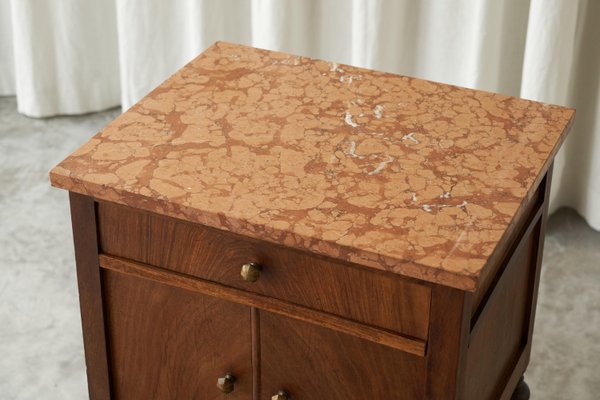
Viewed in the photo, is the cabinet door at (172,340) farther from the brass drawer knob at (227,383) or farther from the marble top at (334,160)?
the marble top at (334,160)

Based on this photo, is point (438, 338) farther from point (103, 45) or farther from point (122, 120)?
point (103, 45)

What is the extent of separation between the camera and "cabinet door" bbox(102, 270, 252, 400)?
5.81 ft

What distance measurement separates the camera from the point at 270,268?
65.4 inches

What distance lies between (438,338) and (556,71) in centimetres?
123

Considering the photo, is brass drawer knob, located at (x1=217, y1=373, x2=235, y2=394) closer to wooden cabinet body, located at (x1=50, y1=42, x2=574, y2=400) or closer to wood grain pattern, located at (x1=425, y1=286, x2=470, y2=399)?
wooden cabinet body, located at (x1=50, y1=42, x2=574, y2=400)

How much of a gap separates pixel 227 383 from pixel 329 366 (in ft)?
0.62

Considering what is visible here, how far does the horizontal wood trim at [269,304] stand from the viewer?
1.62 metres

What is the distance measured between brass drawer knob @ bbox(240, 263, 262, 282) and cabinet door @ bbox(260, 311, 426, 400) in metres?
0.09

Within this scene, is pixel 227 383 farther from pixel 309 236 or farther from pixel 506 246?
pixel 506 246

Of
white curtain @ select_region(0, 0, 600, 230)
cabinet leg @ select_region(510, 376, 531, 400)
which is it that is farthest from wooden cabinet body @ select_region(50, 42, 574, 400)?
white curtain @ select_region(0, 0, 600, 230)

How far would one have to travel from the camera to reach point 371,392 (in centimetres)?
170

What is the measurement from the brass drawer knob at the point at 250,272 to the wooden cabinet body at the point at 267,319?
18 millimetres

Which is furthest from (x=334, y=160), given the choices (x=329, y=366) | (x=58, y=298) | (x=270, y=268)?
(x=58, y=298)

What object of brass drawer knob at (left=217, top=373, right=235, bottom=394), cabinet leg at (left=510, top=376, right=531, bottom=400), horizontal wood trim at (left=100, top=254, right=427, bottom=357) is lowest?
cabinet leg at (left=510, top=376, right=531, bottom=400)
